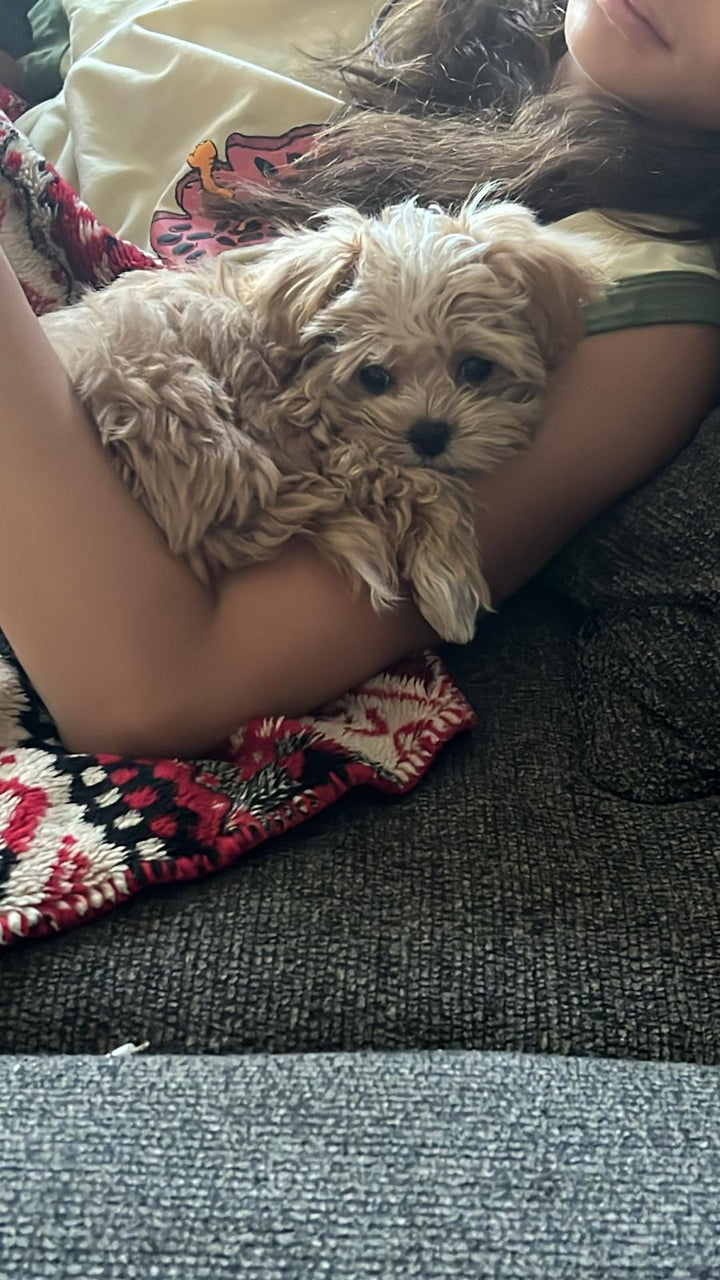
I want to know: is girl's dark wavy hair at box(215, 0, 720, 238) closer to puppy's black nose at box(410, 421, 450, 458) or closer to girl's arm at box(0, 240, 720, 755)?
girl's arm at box(0, 240, 720, 755)

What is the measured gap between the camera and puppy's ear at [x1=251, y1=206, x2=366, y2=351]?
86 centimetres

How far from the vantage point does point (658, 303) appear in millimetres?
973

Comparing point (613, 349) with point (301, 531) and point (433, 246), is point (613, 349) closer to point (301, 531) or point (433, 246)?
point (433, 246)

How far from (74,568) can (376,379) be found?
1.11 ft

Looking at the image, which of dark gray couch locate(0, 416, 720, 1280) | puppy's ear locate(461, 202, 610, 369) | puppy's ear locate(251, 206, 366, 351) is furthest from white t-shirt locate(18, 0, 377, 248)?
dark gray couch locate(0, 416, 720, 1280)

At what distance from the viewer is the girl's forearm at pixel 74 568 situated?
2.67 ft

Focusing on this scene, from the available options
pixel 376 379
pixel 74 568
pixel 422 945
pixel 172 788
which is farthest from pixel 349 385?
pixel 422 945

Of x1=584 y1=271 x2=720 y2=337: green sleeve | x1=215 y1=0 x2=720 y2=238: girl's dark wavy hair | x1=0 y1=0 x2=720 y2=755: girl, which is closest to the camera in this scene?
x1=0 y1=0 x2=720 y2=755: girl

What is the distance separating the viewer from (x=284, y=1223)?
52cm

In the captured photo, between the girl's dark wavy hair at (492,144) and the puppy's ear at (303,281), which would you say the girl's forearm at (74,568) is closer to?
the puppy's ear at (303,281)

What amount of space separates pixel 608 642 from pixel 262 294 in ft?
1.66

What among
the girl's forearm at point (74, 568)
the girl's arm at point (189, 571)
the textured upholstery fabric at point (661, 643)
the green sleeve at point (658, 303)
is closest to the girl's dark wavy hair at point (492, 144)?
the green sleeve at point (658, 303)

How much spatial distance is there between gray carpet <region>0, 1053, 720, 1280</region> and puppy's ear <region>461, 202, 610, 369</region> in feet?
2.20

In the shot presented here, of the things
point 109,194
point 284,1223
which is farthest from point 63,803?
point 109,194
